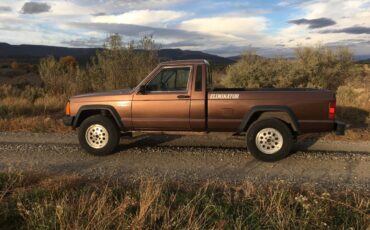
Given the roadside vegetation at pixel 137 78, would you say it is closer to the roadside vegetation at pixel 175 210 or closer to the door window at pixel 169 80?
the door window at pixel 169 80

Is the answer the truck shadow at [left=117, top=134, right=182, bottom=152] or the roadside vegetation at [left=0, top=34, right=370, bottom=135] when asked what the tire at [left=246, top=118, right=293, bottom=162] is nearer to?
the truck shadow at [left=117, top=134, right=182, bottom=152]

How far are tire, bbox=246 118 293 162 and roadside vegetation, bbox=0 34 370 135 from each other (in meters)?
4.87

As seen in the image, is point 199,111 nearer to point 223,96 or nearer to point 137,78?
point 223,96

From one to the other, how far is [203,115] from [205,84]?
61 cm

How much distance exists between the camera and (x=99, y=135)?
9.26m

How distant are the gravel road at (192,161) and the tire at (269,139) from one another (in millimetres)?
176

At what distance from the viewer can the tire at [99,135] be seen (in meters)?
9.20

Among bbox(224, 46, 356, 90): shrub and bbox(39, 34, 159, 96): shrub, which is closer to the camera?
bbox(39, 34, 159, 96): shrub

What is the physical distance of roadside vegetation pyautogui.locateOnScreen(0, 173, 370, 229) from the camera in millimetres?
4742

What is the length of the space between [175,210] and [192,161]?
335cm

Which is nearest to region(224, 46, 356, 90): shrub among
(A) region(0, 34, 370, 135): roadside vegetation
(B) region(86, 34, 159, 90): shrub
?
(A) region(0, 34, 370, 135): roadside vegetation

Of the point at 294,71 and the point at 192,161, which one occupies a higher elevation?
the point at 294,71

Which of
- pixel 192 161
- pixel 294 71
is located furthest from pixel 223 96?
pixel 294 71

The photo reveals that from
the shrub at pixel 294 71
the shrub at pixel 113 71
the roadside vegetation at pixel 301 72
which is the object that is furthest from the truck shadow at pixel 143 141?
the shrub at pixel 294 71
